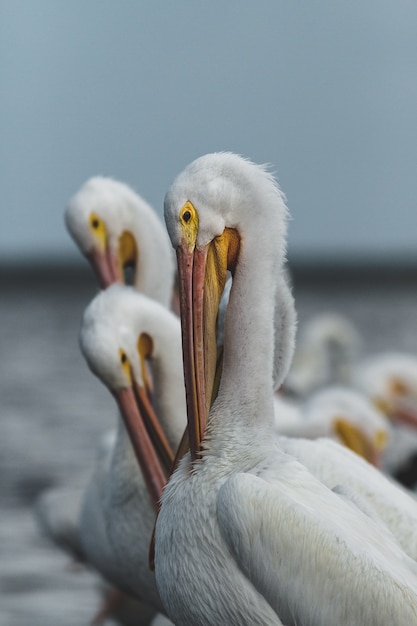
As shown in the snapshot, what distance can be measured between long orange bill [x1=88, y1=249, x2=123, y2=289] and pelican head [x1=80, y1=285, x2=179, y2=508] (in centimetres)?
84

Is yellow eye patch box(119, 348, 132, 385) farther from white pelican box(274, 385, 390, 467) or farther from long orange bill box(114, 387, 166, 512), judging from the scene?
white pelican box(274, 385, 390, 467)

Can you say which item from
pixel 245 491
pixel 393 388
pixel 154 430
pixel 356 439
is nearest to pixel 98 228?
pixel 154 430

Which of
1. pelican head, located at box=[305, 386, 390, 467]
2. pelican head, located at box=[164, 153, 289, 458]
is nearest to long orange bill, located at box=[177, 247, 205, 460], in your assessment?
pelican head, located at box=[164, 153, 289, 458]

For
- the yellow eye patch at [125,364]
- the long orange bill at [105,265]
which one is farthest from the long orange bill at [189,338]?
the long orange bill at [105,265]

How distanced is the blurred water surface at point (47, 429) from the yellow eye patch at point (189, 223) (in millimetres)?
3662

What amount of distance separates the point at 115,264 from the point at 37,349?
20340 millimetres

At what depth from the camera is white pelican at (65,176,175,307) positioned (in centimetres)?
589

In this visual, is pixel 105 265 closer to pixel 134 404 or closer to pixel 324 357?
pixel 134 404

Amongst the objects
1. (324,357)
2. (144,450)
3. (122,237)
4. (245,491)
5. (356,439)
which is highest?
(324,357)

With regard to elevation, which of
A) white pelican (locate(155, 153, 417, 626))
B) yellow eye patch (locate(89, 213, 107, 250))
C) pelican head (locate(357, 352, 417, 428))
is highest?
yellow eye patch (locate(89, 213, 107, 250))

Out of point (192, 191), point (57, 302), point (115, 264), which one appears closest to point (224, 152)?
point (192, 191)

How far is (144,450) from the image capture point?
4.77 m

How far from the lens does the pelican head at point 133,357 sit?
15.7 feet

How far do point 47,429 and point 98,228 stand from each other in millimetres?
8084
